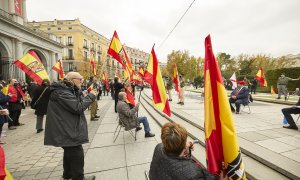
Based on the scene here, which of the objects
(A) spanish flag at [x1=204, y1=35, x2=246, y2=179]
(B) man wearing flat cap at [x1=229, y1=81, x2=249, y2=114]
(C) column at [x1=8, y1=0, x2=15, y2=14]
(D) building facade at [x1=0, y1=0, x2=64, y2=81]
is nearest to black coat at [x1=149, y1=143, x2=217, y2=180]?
(A) spanish flag at [x1=204, y1=35, x2=246, y2=179]

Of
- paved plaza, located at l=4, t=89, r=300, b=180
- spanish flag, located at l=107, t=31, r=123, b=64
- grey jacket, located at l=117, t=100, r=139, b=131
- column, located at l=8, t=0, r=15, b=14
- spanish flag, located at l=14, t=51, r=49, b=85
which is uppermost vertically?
column, located at l=8, t=0, r=15, b=14

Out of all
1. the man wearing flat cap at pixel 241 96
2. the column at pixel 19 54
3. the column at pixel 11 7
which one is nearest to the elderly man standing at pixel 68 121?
the man wearing flat cap at pixel 241 96

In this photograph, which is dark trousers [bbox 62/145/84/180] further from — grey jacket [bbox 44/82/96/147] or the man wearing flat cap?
the man wearing flat cap

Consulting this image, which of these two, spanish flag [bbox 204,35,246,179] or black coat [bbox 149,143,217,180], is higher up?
spanish flag [bbox 204,35,246,179]

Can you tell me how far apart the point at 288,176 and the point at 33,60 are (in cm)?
772

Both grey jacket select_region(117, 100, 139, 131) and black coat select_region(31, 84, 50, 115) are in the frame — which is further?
black coat select_region(31, 84, 50, 115)

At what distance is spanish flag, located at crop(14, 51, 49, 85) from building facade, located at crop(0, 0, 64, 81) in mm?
13071

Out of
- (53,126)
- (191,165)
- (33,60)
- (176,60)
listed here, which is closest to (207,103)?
(191,165)

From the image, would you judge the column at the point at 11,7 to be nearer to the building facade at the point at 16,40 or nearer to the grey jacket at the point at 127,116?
the building facade at the point at 16,40

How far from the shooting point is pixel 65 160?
3188 mm

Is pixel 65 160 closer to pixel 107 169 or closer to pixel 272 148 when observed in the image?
→ pixel 107 169

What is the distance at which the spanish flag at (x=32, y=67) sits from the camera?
6.22 metres

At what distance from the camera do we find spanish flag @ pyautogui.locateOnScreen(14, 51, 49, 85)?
245 inches

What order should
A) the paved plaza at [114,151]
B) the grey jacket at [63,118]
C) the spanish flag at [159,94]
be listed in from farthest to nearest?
the spanish flag at [159,94], the paved plaza at [114,151], the grey jacket at [63,118]
